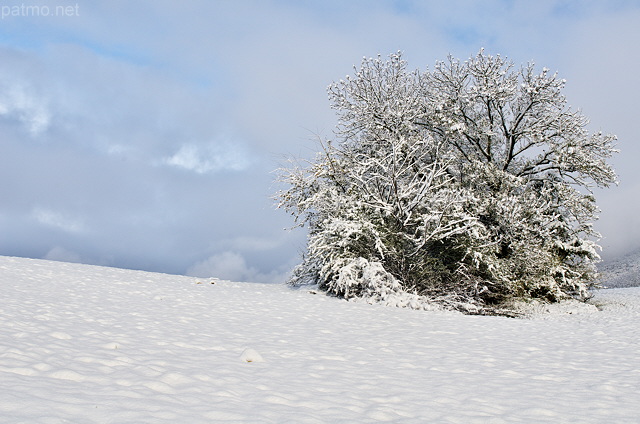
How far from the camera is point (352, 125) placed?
20.3m

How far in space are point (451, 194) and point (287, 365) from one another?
11538 millimetres

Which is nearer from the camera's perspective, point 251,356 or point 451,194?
point 251,356

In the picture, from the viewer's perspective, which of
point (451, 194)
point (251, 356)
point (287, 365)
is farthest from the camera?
point (451, 194)

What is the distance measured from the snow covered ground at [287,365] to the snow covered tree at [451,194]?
421 centimetres

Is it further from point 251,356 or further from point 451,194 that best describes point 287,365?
point 451,194

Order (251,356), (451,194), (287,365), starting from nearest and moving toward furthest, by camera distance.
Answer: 1. (287,365)
2. (251,356)
3. (451,194)

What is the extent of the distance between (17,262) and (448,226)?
15.8 metres

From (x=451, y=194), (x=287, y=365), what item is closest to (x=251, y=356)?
(x=287, y=365)

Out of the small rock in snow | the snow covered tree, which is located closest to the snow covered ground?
the small rock in snow

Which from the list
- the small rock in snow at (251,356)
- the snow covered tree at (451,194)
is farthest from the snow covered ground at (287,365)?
the snow covered tree at (451,194)

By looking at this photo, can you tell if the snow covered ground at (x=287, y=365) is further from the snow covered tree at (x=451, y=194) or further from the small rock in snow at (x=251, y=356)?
the snow covered tree at (x=451, y=194)

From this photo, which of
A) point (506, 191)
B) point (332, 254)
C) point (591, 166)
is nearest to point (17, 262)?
point (332, 254)

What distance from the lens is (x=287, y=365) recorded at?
621cm

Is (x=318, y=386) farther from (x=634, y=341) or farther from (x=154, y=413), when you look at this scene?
(x=634, y=341)
